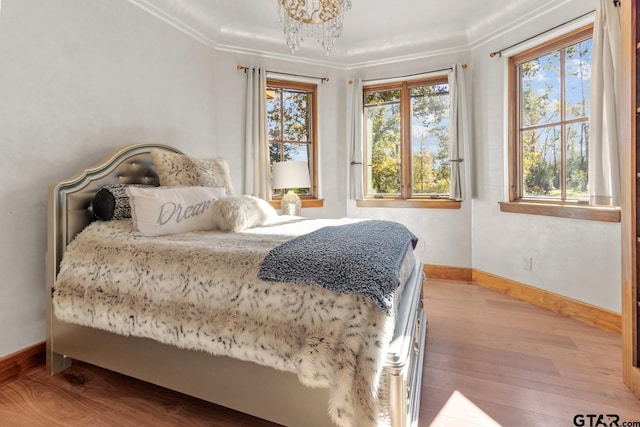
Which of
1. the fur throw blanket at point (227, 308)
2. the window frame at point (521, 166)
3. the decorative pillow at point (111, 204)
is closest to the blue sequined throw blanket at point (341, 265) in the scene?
the fur throw blanket at point (227, 308)

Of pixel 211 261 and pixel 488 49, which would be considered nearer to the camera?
pixel 211 261

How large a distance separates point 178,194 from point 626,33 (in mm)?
2545

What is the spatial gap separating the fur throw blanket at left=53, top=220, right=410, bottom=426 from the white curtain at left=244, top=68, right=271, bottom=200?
1682 mm

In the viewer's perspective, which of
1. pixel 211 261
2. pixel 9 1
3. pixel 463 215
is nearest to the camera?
pixel 211 261

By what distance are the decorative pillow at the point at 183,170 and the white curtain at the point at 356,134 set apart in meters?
1.79

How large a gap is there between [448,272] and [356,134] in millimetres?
1858

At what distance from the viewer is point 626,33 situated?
1.74m

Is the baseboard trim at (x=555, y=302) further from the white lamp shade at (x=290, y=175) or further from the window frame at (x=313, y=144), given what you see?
the white lamp shade at (x=290, y=175)

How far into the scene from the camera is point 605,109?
7.93 ft

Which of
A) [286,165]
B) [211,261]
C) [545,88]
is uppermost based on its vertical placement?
[545,88]

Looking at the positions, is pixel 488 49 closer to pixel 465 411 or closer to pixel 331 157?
pixel 331 157

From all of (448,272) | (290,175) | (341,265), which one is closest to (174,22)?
(290,175)

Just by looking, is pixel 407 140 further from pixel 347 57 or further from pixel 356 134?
pixel 347 57

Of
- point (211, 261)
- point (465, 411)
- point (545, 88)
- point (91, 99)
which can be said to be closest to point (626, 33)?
point (545, 88)
